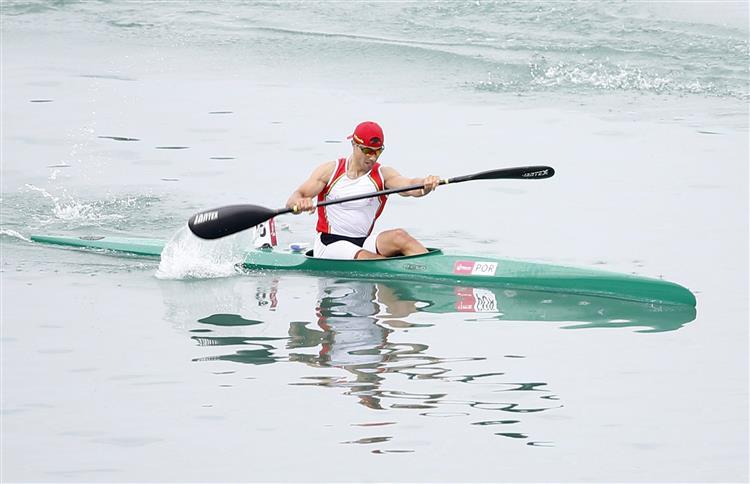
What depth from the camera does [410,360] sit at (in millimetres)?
10742

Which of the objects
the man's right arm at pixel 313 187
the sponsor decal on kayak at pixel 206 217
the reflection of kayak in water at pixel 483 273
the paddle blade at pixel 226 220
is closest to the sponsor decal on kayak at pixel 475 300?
the reflection of kayak in water at pixel 483 273

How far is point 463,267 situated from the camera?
44.0 ft

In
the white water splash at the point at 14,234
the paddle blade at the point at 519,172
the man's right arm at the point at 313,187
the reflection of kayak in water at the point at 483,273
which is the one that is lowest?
the white water splash at the point at 14,234

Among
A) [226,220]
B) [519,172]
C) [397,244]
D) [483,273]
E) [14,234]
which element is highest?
[519,172]

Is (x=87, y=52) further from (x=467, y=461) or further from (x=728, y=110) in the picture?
(x=467, y=461)

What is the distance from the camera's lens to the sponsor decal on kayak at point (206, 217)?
1347cm

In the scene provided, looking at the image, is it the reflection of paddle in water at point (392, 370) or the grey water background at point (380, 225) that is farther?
the reflection of paddle in water at point (392, 370)

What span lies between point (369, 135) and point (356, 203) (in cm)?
89

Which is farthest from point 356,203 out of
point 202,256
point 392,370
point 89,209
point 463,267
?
point 89,209

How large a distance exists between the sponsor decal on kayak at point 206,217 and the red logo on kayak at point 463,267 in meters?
2.11

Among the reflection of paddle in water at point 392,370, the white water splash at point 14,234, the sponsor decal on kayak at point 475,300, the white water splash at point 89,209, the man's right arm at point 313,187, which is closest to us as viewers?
the reflection of paddle in water at point 392,370

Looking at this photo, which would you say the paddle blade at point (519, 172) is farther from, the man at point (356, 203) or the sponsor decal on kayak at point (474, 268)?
the sponsor decal on kayak at point (474, 268)

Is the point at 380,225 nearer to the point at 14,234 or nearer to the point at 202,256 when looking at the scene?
the point at 202,256

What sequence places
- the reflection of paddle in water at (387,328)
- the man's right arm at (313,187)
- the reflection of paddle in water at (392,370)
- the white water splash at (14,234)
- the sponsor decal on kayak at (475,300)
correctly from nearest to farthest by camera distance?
1. the reflection of paddle in water at (392,370)
2. the reflection of paddle in water at (387,328)
3. the sponsor decal on kayak at (475,300)
4. the man's right arm at (313,187)
5. the white water splash at (14,234)
